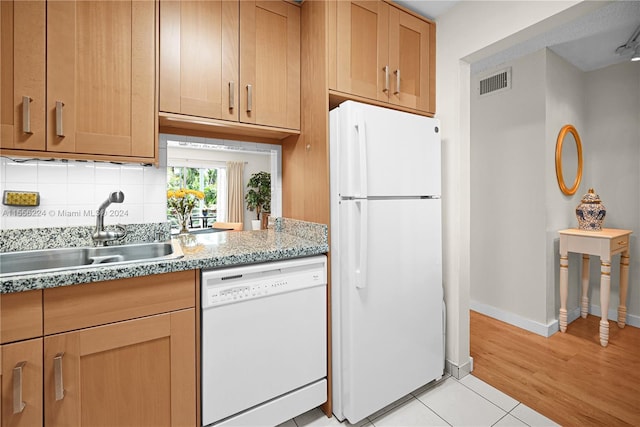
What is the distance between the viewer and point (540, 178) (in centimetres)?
256

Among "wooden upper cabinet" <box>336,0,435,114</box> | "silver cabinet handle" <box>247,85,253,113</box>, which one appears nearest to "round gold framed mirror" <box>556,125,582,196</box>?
"wooden upper cabinet" <box>336,0,435,114</box>

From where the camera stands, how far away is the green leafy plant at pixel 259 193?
2.12 meters

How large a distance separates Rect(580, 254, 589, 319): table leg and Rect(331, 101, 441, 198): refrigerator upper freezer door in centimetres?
214

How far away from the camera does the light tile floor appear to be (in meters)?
1.57

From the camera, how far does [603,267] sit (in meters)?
2.41

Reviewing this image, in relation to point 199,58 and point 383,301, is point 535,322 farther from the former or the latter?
point 199,58

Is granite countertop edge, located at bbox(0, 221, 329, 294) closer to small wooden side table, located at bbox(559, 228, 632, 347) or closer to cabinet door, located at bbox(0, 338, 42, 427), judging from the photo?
cabinet door, located at bbox(0, 338, 42, 427)

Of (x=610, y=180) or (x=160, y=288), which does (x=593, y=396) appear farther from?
(x=160, y=288)

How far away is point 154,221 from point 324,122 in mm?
1133

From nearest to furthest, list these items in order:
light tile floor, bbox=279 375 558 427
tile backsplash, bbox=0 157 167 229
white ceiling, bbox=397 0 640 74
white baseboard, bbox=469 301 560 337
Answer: tile backsplash, bbox=0 157 167 229
light tile floor, bbox=279 375 558 427
white ceiling, bbox=397 0 640 74
white baseboard, bbox=469 301 560 337

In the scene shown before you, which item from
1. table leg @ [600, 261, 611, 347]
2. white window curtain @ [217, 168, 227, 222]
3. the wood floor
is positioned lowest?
the wood floor

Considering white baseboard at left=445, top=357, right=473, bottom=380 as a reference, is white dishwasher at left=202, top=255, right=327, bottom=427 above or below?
above

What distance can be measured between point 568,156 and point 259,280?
306 centimetres

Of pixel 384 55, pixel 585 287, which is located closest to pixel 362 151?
pixel 384 55
